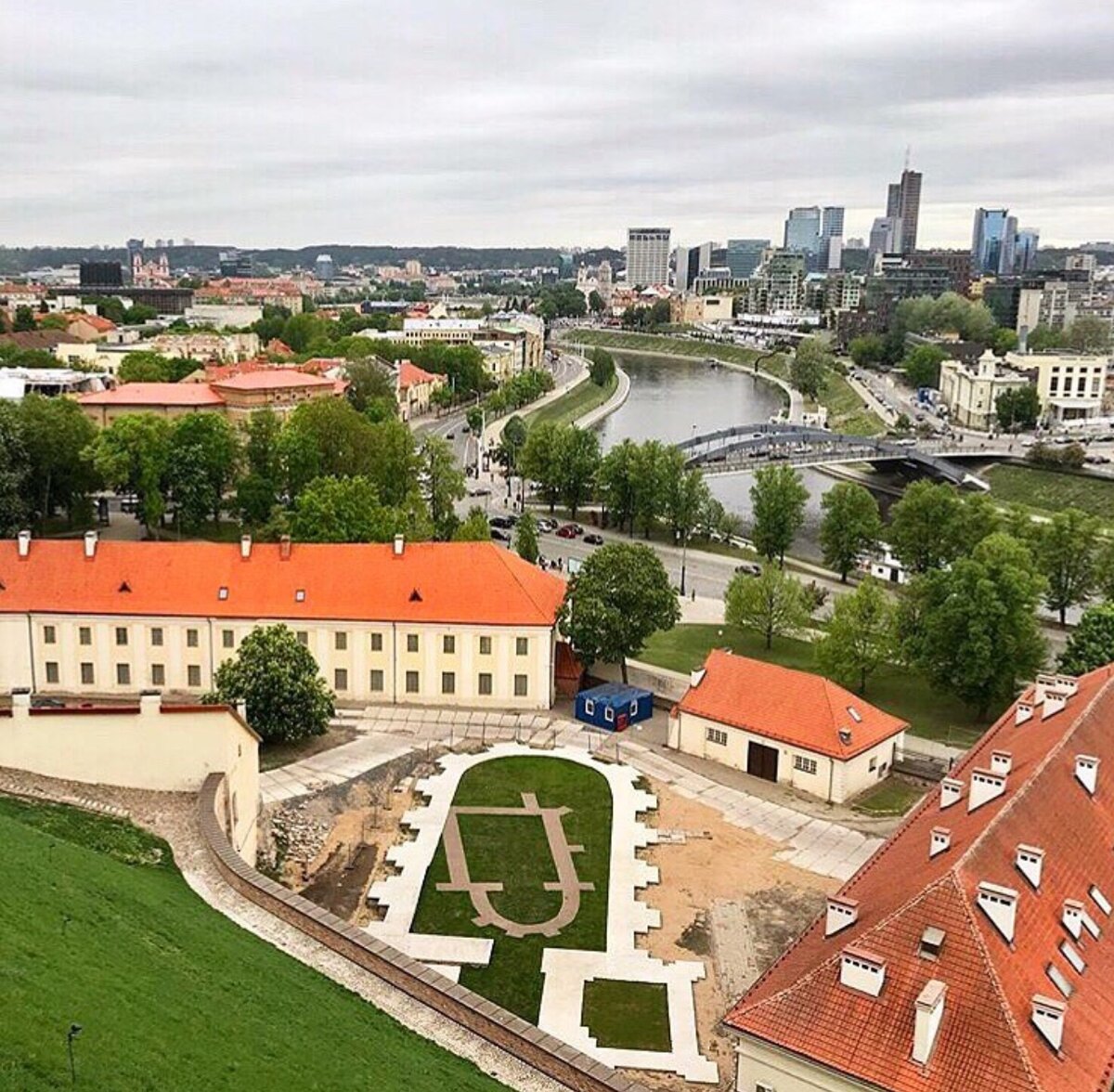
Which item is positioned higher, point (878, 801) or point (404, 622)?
point (404, 622)

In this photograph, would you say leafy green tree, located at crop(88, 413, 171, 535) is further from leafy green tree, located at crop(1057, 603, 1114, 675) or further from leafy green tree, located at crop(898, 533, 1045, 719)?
leafy green tree, located at crop(1057, 603, 1114, 675)

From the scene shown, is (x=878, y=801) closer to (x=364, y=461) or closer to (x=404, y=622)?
(x=404, y=622)

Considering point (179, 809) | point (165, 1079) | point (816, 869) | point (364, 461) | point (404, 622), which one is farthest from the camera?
point (364, 461)

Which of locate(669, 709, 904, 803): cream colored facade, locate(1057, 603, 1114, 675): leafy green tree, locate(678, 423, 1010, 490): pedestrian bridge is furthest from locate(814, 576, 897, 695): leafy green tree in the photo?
locate(678, 423, 1010, 490): pedestrian bridge

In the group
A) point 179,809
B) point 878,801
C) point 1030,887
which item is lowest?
point 878,801

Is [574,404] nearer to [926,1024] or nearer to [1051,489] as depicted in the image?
[1051,489]

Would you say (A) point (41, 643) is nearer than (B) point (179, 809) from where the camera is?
No

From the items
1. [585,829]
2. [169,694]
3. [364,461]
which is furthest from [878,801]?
[364,461]
